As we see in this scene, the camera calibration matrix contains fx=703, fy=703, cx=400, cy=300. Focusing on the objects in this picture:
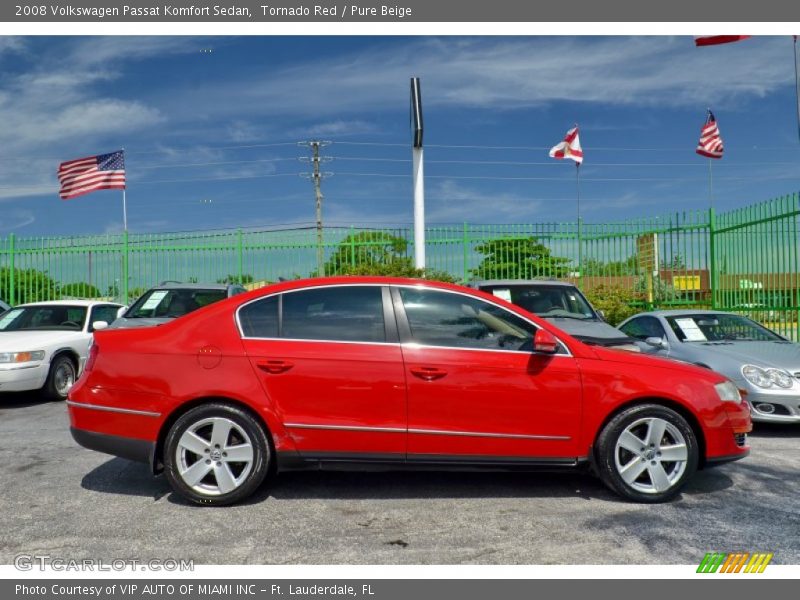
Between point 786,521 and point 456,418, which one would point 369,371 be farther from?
point 786,521

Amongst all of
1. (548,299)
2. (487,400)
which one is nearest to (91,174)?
(548,299)

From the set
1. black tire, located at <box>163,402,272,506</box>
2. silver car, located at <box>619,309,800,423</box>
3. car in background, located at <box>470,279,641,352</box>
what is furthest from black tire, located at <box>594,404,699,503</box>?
car in background, located at <box>470,279,641,352</box>

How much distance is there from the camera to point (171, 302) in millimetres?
9977

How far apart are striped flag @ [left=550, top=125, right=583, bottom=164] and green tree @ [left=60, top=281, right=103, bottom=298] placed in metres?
11.6

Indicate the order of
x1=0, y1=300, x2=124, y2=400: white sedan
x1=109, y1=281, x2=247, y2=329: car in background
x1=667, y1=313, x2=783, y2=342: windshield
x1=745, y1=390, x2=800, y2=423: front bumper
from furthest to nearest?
x1=109, y1=281, x2=247, y2=329: car in background, x1=0, y1=300, x2=124, y2=400: white sedan, x1=667, y1=313, x2=783, y2=342: windshield, x1=745, y1=390, x2=800, y2=423: front bumper

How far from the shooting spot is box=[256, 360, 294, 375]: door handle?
15.2ft

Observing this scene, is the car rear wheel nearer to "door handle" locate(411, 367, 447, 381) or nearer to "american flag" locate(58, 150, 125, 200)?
"door handle" locate(411, 367, 447, 381)

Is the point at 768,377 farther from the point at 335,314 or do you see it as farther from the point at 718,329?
the point at 335,314

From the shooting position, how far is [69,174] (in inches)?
729

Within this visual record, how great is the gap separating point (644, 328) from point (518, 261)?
6.57 meters

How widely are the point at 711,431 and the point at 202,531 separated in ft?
11.0

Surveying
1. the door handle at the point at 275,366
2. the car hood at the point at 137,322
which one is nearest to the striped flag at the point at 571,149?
the car hood at the point at 137,322

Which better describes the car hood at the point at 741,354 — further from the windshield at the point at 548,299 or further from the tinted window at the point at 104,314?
the tinted window at the point at 104,314

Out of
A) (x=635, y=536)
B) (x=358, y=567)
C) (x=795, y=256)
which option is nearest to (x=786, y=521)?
(x=635, y=536)
